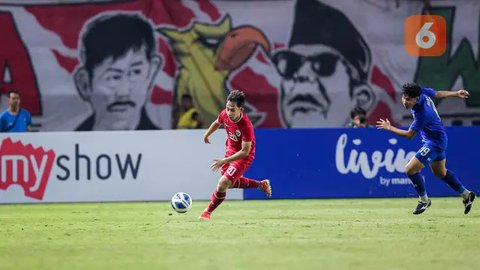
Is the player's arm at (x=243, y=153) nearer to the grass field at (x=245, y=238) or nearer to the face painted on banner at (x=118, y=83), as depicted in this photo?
the grass field at (x=245, y=238)

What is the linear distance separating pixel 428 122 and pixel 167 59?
31.7 ft

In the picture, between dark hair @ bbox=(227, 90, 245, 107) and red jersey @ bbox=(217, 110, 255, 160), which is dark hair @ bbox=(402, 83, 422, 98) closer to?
red jersey @ bbox=(217, 110, 255, 160)

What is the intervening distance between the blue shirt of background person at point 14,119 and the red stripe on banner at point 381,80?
26.1 ft

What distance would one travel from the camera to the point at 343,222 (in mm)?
13555

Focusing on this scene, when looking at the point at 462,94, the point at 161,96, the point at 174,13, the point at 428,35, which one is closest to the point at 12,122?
the point at 161,96

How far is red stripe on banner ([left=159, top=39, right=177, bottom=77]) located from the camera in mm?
23203

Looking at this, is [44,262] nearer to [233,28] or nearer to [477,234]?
[477,234]

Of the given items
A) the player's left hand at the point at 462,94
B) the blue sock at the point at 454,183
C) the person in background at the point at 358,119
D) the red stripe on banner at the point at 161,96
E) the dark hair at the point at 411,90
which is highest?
the dark hair at the point at 411,90

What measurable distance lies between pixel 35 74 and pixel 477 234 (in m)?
13.8

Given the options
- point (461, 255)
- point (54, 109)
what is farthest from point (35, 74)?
point (461, 255)

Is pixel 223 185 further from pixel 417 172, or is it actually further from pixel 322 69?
pixel 322 69

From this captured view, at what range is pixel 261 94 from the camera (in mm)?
23234

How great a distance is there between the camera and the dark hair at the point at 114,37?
2338 centimetres

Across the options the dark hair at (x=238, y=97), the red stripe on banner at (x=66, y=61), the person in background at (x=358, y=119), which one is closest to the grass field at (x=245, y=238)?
the dark hair at (x=238, y=97)
